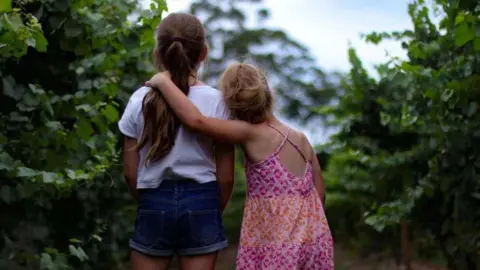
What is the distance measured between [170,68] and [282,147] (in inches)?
23.5

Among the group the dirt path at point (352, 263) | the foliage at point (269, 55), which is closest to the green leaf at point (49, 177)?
the dirt path at point (352, 263)

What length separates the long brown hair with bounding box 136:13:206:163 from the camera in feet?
11.9

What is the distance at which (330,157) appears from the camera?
1035cm

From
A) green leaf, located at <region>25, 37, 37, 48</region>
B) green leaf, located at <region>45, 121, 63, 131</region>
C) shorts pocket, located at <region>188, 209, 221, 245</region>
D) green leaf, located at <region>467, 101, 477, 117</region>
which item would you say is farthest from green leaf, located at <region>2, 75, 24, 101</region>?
green leaf, located at <region>467, 101, 477, 117</region>

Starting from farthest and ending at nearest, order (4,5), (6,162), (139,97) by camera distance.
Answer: (6,162) → (4,5) → (139,97)

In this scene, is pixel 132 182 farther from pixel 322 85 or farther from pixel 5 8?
pixel 322 85

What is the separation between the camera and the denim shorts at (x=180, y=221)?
3.51 metres

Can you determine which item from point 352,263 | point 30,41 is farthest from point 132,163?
point 352,263

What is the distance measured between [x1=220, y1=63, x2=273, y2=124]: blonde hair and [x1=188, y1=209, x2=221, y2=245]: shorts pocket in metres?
0.50

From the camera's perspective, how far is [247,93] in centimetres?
384

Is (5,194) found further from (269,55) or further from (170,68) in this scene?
(269,55)

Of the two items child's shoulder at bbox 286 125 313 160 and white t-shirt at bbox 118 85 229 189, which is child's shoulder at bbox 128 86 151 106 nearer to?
white t-shirt at bbox 118 85 229 189

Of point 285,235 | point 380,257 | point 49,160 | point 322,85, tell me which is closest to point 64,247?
point 49,160

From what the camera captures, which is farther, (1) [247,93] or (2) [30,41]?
(2) [30,41]
